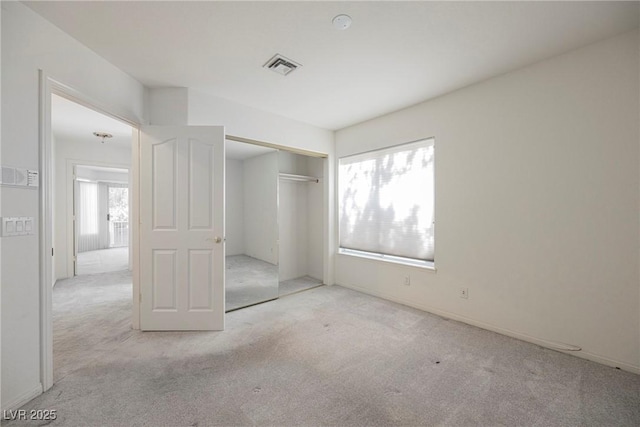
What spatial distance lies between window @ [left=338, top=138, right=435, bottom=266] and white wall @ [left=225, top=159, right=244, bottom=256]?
5.18ft

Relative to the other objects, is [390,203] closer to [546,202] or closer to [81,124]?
[546,202]

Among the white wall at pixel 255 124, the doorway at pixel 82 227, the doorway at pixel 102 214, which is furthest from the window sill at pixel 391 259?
the doorway at pixel 102 214

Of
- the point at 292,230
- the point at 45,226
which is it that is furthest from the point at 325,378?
the point at 292,230

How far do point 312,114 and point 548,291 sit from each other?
3.21 m

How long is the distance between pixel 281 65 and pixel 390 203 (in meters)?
2.17

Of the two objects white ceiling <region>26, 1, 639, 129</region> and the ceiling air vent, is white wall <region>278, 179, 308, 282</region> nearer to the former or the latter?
white ceiling <region>26, 1, 639, 129</region>

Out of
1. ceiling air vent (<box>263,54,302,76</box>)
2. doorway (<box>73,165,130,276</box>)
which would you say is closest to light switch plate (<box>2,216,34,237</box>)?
ceiling air vent (<box>263,54,302,76</box>)

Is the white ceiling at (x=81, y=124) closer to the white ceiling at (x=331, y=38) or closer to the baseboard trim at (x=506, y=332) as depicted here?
the white ceiling at (x=331, y=38)

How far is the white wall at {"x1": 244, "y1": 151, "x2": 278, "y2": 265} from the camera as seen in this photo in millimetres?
3764

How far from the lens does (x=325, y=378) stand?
2.00 m

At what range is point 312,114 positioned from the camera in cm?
369

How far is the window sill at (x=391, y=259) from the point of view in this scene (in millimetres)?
3351

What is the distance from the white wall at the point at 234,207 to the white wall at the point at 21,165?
191cm

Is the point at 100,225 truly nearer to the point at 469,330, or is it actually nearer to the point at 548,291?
the point at 469,330
